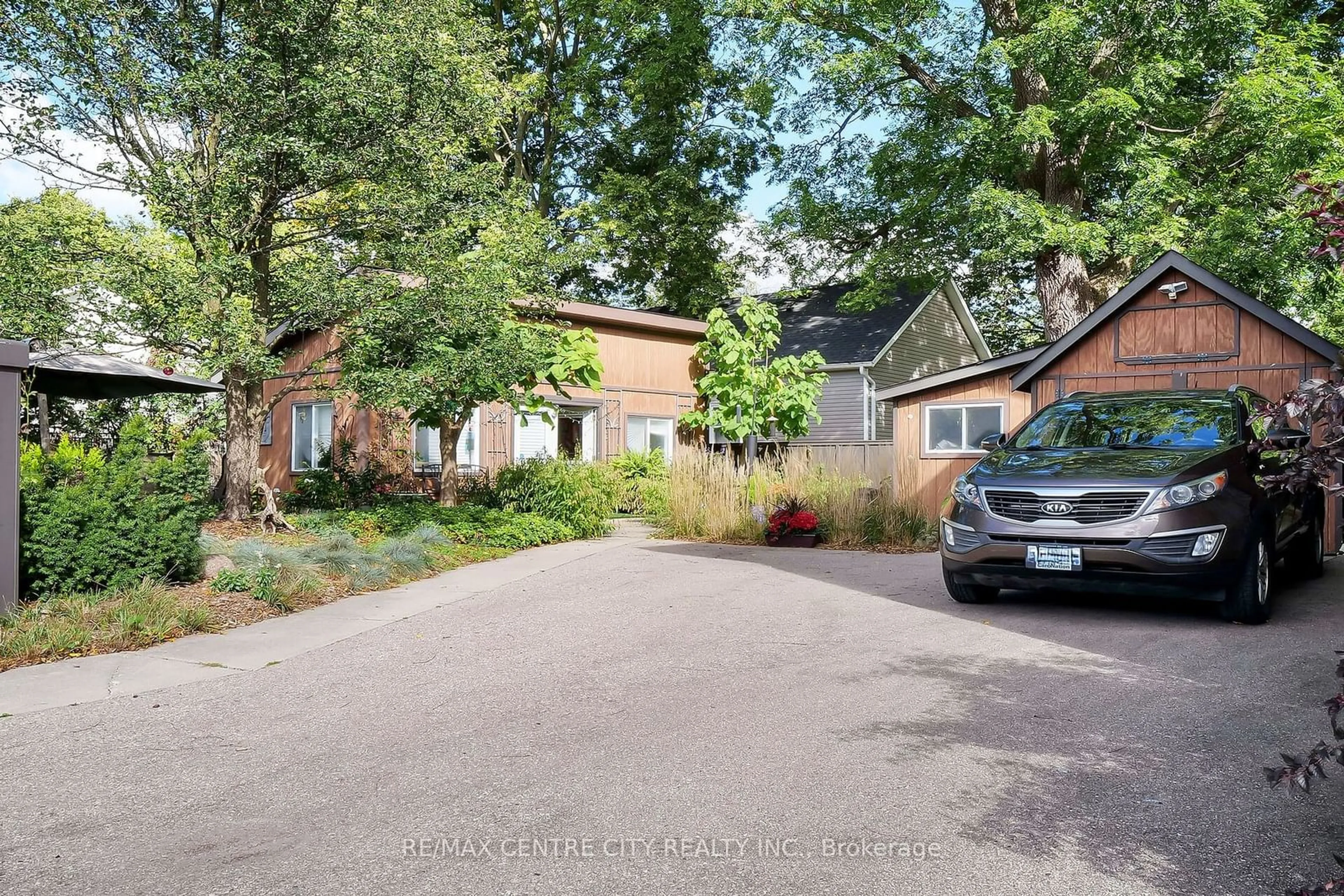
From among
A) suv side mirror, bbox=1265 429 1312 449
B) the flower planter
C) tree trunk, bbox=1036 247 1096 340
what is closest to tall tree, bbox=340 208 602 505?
the flower planter

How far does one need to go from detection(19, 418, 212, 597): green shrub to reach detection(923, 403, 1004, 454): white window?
471 inches

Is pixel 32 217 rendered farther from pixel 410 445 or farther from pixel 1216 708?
pixel 1216 708

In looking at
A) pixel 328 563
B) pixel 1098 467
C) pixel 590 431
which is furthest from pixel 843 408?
pixel 1098 467

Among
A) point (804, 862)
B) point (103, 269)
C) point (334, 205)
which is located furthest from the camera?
point (334, 205)

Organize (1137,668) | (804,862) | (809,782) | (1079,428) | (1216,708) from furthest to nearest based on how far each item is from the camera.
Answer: (1079,428) → (1137,668) → (1216,708) → (809,782) → (804,862)

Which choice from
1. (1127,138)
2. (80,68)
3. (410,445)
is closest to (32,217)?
(80,68)

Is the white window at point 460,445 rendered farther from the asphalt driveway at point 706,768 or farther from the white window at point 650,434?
the asphalt driveway at point 706,768

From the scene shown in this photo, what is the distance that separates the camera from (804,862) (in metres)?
3.25

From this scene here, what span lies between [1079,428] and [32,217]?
10940 millimetres

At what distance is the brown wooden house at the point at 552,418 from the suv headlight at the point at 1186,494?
12233mm

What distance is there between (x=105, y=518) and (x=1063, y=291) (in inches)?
714

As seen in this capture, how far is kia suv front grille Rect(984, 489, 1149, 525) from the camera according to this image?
280 inches

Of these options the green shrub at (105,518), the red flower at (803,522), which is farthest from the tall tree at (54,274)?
the red flower at (803,522)

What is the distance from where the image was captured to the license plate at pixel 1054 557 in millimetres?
7152
